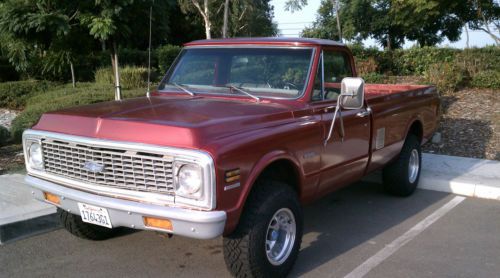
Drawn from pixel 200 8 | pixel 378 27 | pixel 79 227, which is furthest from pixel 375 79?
pixel 378 27

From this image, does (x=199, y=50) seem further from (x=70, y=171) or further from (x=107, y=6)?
(x=107, y=6)

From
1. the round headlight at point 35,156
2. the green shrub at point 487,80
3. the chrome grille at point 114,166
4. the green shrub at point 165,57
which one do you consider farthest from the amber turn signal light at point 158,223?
the green shrub at point 165,57

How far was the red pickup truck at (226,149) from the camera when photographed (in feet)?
10.8

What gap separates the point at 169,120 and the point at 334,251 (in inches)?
80.2

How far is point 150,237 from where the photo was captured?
486 centimetres

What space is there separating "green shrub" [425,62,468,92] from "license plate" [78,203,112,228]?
9980 millimetres

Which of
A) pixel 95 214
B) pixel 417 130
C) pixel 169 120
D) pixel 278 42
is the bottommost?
pixel 95 214

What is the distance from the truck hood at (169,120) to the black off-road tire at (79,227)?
2.92ft

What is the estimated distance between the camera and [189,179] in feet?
10.7

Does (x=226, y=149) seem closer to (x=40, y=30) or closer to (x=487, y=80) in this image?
(x=40, y=30)

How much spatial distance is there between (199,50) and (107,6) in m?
2.51

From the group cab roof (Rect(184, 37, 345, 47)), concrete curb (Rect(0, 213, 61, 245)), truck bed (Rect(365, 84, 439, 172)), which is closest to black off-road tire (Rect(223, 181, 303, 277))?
cab roof (Rect(184, 37, 345, 47))

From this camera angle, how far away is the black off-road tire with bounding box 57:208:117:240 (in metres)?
4.52

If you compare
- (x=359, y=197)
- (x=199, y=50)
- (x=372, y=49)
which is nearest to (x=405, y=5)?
(x=372, y=49)
